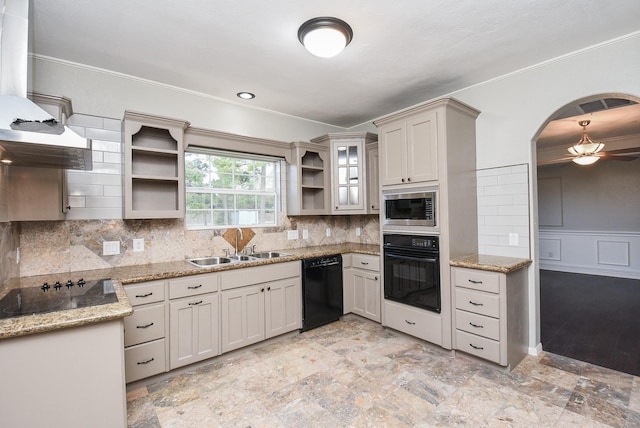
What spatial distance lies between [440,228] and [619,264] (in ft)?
17.9

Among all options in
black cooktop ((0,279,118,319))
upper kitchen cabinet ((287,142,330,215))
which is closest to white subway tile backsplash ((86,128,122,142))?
black cooktop ((0,279,118,319))

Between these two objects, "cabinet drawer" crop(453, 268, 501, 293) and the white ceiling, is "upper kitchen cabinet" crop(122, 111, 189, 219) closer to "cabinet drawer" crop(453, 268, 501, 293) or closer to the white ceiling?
the white ceiling

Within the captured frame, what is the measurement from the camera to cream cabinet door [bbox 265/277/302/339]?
2996 mm

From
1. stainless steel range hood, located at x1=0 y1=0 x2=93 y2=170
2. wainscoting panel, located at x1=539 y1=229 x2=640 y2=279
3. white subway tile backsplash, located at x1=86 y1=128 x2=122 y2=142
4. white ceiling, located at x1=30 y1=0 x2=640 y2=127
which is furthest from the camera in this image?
wainscoting panel, located at x1=539 y1=229 x2=640 y2=279

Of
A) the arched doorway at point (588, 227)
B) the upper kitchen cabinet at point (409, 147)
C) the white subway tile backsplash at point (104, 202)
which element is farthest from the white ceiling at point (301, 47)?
the arched doorway at point (588, 227)

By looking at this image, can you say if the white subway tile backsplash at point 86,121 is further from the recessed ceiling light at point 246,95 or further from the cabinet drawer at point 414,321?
the cabinet drawer at point 414,321

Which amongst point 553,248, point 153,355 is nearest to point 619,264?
point 553,248

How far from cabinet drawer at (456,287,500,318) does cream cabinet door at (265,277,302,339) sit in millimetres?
1548

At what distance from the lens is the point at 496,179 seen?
2949mm

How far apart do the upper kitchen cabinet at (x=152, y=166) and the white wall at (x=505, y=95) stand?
285mm

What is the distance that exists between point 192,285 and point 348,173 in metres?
2.22

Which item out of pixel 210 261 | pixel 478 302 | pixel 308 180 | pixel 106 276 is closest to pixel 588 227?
pixel 478 302

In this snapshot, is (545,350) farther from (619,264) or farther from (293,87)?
(619,264)

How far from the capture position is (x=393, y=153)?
317 cm
